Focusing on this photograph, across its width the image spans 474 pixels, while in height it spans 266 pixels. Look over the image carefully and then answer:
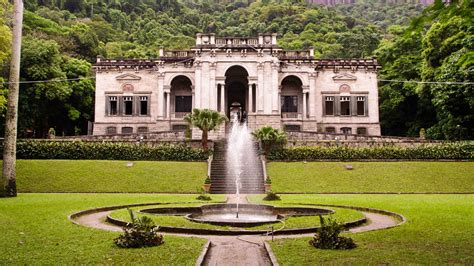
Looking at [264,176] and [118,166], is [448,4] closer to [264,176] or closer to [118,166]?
[264,176]

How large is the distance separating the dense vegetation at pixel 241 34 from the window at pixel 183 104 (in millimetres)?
10107

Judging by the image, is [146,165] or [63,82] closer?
[146,165]

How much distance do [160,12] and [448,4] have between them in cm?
10327

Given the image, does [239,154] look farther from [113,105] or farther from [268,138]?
[113,105]

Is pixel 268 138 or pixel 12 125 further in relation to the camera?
pixel 268 138

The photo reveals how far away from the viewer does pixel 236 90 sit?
5159 cm

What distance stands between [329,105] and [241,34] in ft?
147

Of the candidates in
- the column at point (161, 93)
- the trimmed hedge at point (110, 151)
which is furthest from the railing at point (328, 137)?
the column at point (161, 93)

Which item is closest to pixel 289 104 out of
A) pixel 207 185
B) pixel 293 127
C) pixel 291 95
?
pixel 291 95

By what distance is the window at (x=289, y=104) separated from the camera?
48.1 metres

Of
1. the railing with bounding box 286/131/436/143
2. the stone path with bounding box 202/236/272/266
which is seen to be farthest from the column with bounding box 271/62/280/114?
the stone path with bounding box 202/236/272/266

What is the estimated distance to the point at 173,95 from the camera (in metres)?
48.6

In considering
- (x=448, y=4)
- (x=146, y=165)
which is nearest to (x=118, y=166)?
(x=146, y=165)

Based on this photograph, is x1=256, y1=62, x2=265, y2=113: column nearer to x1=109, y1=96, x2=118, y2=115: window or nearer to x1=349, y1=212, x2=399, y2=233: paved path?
x1=109, y1=96, x2=118, y2=115: window
